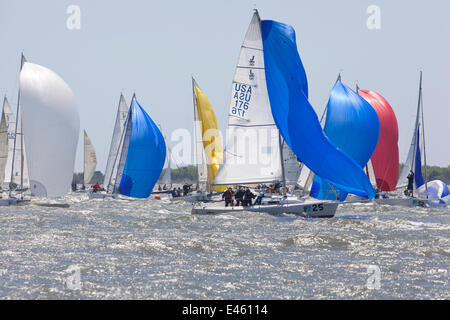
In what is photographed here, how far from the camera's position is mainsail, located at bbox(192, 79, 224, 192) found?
41312mm

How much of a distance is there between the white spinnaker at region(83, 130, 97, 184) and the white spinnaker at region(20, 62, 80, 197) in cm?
3724

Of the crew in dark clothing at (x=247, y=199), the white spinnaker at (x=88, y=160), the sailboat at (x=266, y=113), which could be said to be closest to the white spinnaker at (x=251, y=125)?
the sailboat at (x=266, y=113)

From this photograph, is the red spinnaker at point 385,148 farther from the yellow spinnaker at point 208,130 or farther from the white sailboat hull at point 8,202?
the white sailboat hull at point 8,202

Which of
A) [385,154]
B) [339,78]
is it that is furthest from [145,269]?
[385,154]

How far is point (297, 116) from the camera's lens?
25.2 meters

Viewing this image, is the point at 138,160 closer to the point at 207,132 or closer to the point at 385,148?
the point at 207,132

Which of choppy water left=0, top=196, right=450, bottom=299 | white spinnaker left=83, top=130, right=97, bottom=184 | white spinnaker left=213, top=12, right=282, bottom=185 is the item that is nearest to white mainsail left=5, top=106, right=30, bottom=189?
choppy water left=0, top=196, right=450, bottom=299

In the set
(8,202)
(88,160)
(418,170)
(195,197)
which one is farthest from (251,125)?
(88,160)

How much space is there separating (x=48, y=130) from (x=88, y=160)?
39056mm

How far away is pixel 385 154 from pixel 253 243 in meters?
23.2

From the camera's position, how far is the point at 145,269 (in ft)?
42.0

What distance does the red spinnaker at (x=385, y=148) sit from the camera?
126 feet

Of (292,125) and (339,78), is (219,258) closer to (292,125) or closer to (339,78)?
(292,125)
